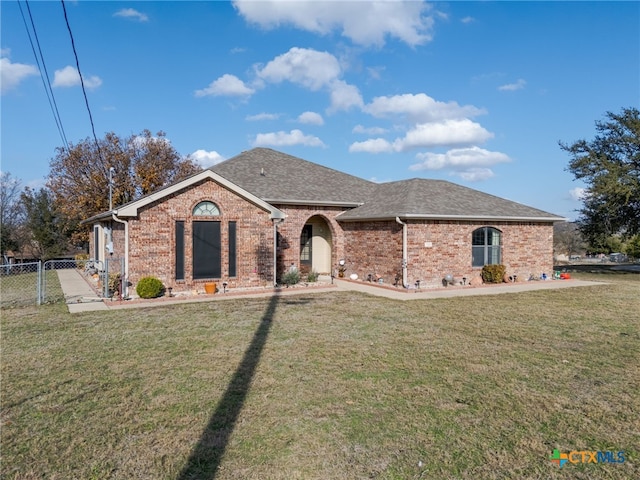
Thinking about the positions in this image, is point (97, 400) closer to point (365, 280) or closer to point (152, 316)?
point (152, 316)

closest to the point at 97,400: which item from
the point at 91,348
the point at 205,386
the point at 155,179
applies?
the point at 205,386

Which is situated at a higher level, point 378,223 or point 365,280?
point 378,223

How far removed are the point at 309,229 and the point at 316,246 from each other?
2.88ft

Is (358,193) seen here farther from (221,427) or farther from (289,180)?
(221,427)

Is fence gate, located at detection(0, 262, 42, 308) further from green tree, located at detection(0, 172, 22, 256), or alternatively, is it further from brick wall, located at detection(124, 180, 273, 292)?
green tree, located at detection(0, 172, 22, 256)

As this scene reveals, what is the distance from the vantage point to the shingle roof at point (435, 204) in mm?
16359

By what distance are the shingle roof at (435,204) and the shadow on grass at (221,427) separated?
10476 millimetres

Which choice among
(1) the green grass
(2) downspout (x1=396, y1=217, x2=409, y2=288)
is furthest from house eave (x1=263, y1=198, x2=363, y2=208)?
(1) the green grass

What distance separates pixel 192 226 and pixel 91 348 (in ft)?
22.7

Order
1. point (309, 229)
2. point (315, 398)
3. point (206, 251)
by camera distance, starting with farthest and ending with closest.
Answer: point (309, 229)
point (206, 251)
point (315, 398)

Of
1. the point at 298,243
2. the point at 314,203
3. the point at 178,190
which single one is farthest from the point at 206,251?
the point at 314,203

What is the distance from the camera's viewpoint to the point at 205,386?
5691mm

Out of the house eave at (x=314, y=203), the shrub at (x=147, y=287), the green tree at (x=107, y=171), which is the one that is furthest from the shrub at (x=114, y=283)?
the green tree at (x=107, y=171)

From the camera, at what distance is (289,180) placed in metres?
20.2
